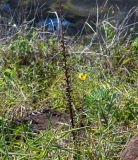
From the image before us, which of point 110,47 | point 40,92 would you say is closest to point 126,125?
point 40,92

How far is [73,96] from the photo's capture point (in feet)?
11.0

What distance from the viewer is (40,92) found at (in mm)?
3615

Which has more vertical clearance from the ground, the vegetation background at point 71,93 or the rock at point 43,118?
the vegetation background at point 71,93

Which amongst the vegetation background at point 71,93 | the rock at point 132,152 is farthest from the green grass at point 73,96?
the rock at point 132,152

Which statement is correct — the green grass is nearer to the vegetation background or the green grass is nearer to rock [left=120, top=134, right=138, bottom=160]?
the vegetation background

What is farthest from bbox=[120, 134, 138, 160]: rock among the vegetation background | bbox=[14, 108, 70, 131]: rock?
bbox=[14, 108, 70, 131]: rock

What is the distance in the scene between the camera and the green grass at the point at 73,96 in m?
2.51

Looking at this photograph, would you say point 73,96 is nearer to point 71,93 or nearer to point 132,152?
point 71,93

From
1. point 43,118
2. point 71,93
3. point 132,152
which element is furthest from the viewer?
point 71,93

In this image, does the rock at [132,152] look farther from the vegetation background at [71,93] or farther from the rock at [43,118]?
the rock at [43,118]

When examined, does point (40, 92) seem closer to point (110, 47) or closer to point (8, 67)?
point (8, 67)

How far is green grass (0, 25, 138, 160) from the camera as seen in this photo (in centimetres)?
251

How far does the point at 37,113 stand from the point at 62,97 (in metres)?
0.28

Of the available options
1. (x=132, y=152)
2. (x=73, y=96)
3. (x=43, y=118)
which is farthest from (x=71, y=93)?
(x=132, y=152)
